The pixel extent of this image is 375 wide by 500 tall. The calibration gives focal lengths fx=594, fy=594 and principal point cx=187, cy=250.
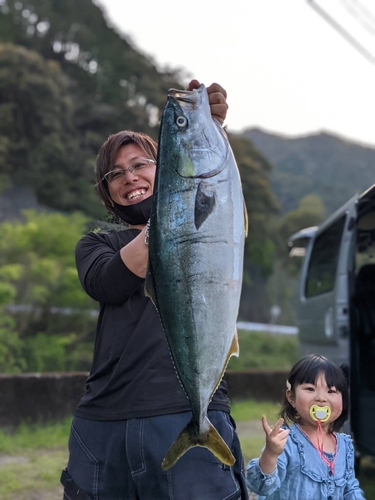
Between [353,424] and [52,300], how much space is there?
585 centimetres

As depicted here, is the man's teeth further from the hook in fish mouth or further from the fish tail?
the fish tail

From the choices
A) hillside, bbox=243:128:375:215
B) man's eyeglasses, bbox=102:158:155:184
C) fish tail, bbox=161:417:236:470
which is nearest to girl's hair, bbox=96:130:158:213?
man's eyeglasses, bbox=102:158:155:184

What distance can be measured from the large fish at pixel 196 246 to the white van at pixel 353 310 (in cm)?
265

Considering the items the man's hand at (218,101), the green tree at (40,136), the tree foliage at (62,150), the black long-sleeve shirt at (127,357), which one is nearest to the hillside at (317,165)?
the tree foliage at (62,150)

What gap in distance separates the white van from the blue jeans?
7.68 feet

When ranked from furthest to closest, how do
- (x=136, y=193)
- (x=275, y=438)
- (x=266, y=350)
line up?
(x=266, y=350) < (x=275, y=438) < (x=136, y=193)

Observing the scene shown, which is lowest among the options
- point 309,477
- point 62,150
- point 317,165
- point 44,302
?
point 44,302

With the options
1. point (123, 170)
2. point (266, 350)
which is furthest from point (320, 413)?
point (266, 350)

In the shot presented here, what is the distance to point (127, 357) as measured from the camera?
196 centimetres

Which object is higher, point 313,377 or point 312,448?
point 313,377

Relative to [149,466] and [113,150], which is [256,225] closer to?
[113,150]

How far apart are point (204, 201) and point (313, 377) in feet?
4.63

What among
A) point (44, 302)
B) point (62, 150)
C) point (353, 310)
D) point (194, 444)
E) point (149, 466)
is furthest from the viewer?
point (62, 150)

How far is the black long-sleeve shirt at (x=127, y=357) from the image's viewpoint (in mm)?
1924
